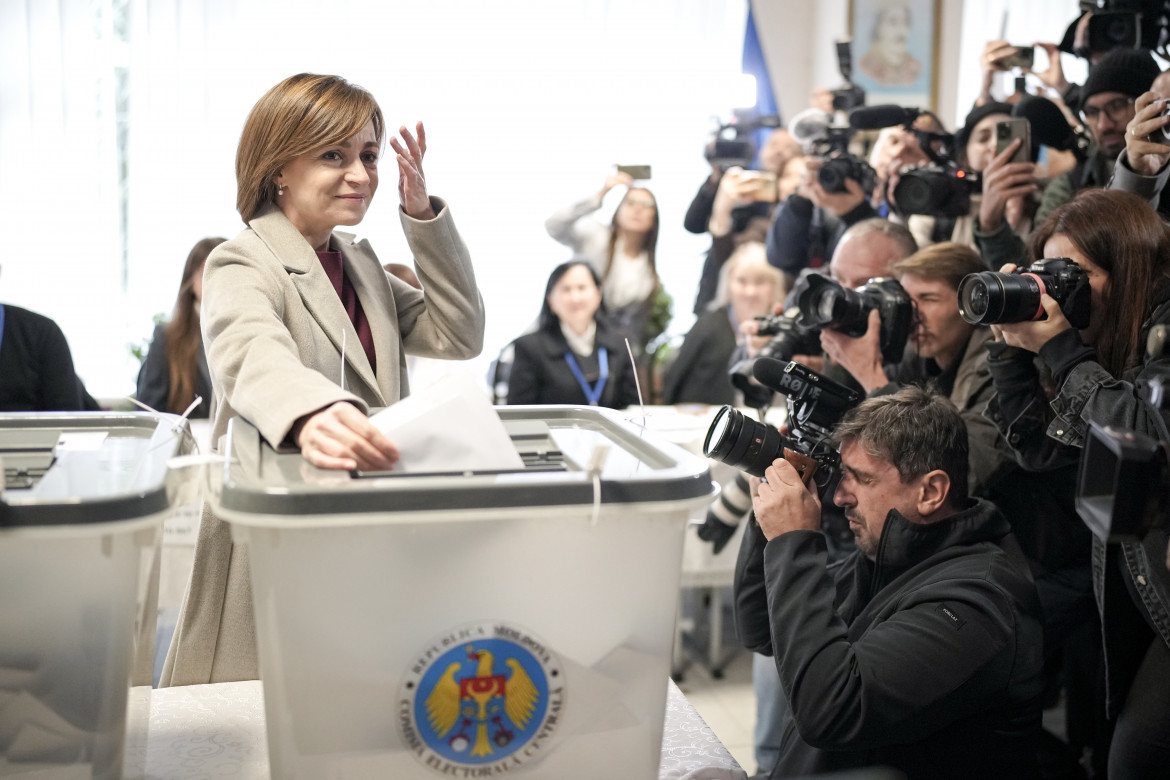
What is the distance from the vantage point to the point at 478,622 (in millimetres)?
781

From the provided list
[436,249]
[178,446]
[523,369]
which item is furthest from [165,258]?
[178,446]

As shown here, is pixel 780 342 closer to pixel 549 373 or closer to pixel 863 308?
pixel 863 308

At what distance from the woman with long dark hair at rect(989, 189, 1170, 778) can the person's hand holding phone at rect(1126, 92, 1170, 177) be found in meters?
0.30

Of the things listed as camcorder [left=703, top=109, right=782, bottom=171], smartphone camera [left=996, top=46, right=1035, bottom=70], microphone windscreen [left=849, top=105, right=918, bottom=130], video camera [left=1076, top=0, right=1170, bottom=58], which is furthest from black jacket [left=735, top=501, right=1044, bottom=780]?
camcorder [left=703, top=109, right=782, bottom=171]

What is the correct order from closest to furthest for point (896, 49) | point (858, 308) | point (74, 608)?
1. point (74, 608)
2. point (858, 308)
3. point (896, 49)

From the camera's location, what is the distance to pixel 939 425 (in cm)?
146

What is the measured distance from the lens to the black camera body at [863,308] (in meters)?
1.91

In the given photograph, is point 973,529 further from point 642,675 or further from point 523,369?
point 523,369

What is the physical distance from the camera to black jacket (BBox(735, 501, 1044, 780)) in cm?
121

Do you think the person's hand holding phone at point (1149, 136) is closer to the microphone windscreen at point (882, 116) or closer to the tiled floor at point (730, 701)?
the microphone windscreen at point (882, 116)

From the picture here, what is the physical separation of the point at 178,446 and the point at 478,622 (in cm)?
33

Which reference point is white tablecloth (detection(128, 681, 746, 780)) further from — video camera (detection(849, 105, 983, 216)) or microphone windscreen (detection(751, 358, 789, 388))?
video camera (detection(849, 105, 983, 216))

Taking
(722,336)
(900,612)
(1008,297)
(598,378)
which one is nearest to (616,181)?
(722,336)

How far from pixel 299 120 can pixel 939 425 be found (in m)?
0.91
